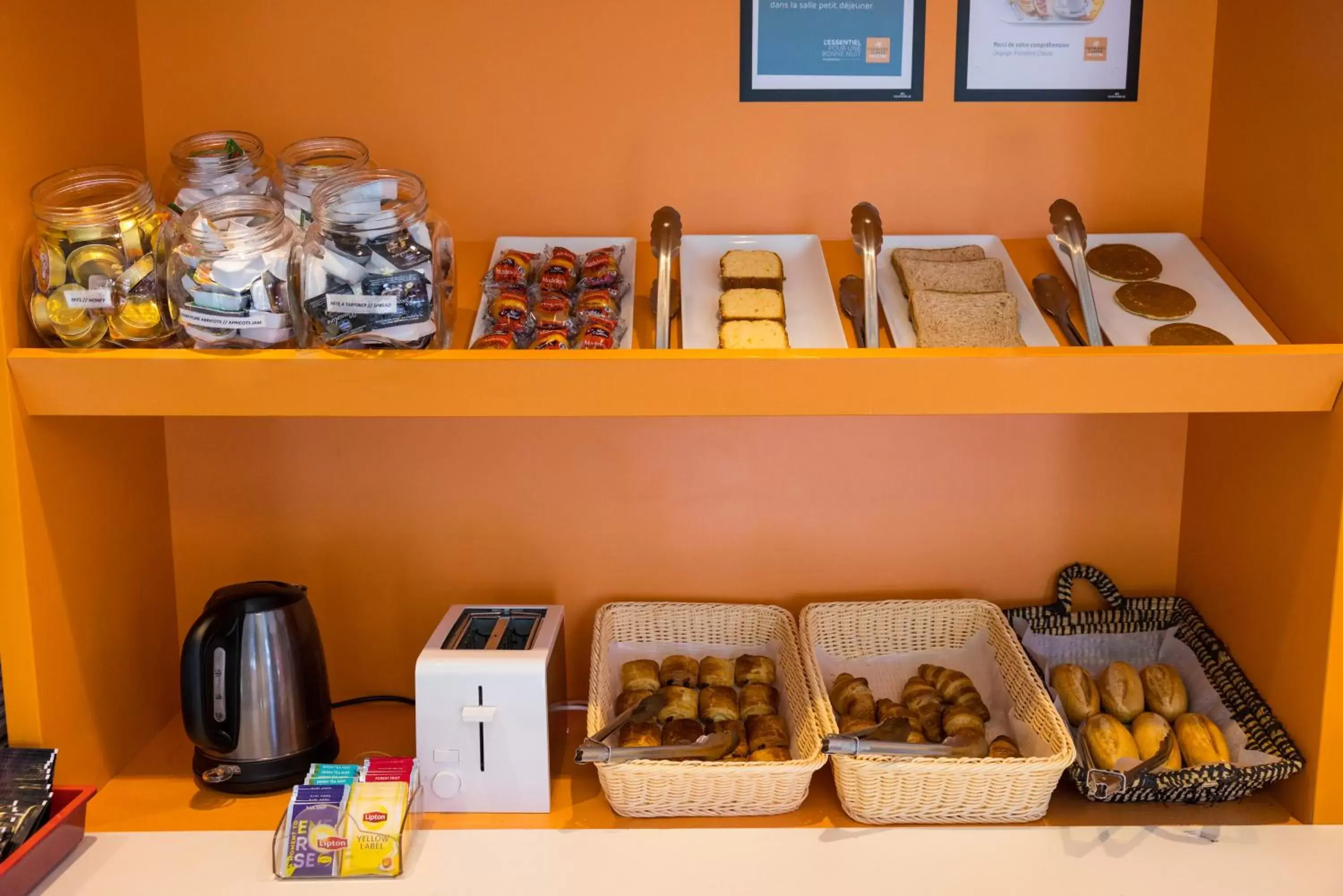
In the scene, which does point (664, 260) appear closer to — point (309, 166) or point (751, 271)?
point (751, 271)

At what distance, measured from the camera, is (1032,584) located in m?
2.06

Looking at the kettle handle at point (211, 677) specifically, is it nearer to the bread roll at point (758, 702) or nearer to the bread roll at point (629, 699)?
the bread roll at point (629, 699)

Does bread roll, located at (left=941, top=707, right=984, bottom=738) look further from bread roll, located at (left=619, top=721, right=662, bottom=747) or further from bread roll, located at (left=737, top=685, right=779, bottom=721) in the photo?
bread roll, located at (left=619, top=721, right=662, bottom=747)

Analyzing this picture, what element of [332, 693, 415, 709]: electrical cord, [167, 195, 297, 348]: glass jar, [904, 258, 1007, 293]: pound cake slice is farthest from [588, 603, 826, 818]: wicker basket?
[167, 195, 297, 348]: glass jar

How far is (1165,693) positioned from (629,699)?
818mm

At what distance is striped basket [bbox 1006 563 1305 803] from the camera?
1619 mm

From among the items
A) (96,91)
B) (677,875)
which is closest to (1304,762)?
Answer: (677,875)

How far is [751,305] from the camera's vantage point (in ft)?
5.75

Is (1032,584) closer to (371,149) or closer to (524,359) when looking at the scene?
(524,359)

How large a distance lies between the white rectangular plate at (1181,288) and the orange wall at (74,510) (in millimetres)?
1428

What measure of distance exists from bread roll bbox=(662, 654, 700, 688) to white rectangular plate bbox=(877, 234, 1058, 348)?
2.02 feet

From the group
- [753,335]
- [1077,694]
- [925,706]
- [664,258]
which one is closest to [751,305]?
[753,335]

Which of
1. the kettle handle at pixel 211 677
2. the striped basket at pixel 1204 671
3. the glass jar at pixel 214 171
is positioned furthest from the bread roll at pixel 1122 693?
the glass jar at pixel 214 171

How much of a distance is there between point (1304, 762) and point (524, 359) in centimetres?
120
